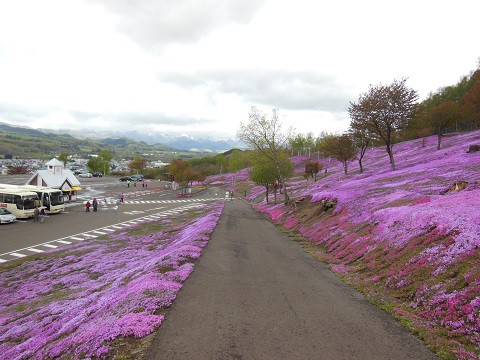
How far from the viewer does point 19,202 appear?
125 feet

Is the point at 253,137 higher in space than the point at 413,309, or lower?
higher

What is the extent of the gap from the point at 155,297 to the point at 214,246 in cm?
852

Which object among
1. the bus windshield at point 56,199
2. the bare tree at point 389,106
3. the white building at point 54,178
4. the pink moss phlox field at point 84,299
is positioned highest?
the bare tree at point 389,106

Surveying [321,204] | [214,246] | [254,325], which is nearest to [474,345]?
[254,325]

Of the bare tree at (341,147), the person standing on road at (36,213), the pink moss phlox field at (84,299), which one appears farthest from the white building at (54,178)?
the bare tree at (341,147)

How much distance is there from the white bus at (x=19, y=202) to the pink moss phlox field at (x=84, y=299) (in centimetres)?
2235

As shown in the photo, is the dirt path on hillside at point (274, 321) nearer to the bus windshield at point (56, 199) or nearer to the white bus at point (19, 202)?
the white bus at point (19, 202)

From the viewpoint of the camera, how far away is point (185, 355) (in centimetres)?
659

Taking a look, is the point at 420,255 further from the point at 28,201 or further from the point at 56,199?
the point at 56,199

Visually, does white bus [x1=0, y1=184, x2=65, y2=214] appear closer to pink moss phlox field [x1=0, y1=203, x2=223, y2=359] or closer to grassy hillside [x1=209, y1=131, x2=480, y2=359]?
pink moss phlox field [x1=0, y1=203, x2=223, y2=359]

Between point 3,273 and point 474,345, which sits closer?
point 474,345

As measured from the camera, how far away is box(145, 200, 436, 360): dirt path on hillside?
22.6ft

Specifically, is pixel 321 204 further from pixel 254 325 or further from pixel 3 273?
pixel 3 273

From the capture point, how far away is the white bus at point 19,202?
38188mm
